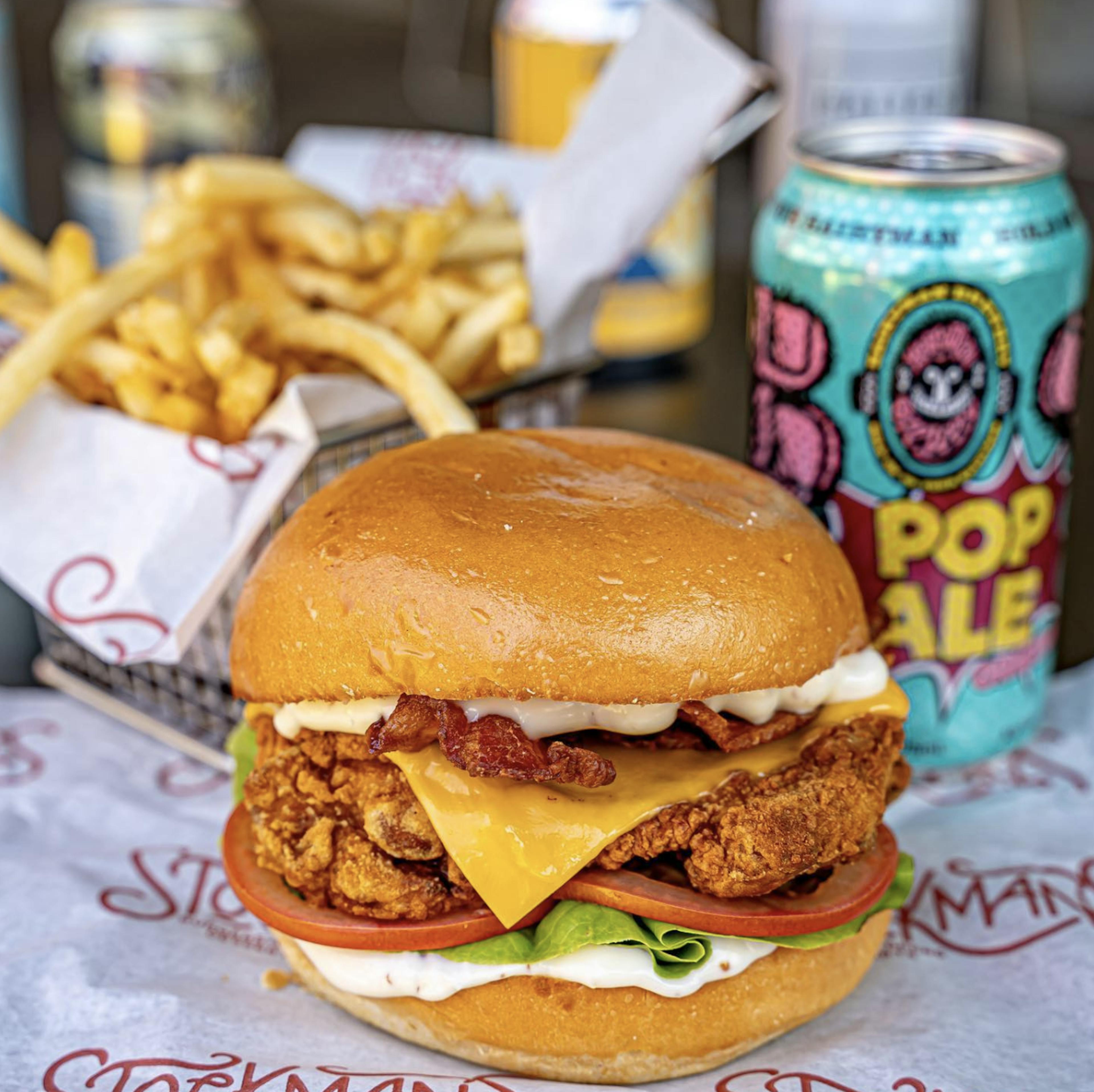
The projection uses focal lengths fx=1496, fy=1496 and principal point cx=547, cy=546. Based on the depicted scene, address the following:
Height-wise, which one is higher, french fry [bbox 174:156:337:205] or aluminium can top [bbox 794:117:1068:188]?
aluminium can top [bbox 794:117:1068:188]

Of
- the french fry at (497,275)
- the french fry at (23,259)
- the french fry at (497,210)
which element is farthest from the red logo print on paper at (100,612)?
the french fry at (497,210)

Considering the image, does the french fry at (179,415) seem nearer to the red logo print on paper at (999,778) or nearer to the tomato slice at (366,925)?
the tomato slice at (366,925)

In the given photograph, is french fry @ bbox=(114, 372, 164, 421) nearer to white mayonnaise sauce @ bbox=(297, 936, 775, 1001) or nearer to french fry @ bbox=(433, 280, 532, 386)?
french fry @ bbox=(433, 280, 532, 386)

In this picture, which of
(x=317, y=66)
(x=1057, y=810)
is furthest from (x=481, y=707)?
(x=317, y=66)

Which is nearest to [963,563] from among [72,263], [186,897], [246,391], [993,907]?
[993,907]

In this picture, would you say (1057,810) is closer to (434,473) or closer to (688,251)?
(434,473)

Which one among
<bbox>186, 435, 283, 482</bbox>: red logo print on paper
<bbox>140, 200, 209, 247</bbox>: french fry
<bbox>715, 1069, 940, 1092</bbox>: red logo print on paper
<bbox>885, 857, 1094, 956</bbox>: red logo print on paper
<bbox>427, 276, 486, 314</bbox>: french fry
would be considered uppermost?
<bbox>140, 200, 209, 247</bbox>: french fry

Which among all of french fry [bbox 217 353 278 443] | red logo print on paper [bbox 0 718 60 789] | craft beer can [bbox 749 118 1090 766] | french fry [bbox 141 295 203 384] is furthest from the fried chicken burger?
red logo print on paper [bbox 0 718 60 789]
